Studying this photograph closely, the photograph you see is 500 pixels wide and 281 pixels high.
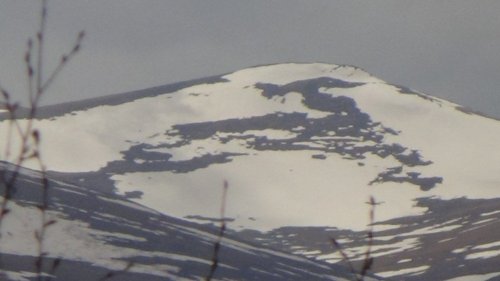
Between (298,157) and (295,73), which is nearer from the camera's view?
(298,157)

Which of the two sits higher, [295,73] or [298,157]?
[295,73]

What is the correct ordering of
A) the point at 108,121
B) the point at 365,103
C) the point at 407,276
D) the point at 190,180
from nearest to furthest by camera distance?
the point at 407,276 → the point at 190,180 → the point at 108,121 → the point at 365,103

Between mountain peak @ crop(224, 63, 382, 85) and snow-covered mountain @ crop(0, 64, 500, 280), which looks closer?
snow-covered mountain @ crop(0, 64, 500, 280)

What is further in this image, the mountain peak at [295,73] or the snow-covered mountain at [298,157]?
the mountain peak at [295,73]

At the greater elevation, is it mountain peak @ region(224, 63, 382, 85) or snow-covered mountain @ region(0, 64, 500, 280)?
mountain peak @ region(224, 63, 382, 85)

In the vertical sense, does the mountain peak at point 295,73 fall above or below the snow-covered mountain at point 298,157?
above

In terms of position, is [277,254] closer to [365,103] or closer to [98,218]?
[98,218]

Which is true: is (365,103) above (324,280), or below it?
above

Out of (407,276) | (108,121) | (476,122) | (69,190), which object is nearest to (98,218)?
(69,190)
